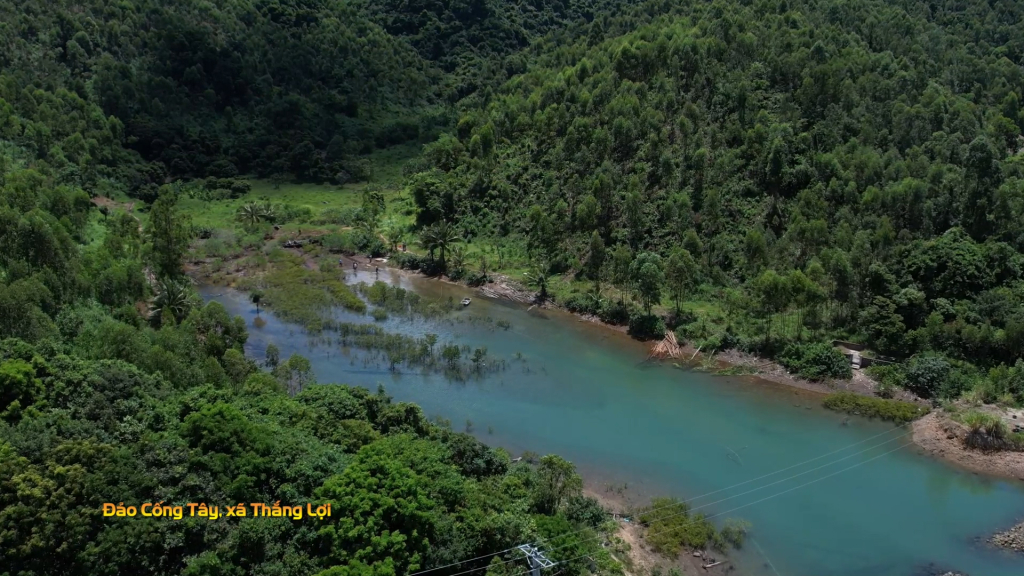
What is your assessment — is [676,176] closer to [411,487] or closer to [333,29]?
[411,487]

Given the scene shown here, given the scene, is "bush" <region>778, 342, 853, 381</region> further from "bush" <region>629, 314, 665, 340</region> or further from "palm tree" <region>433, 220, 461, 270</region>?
"palm tree" <region>433, 220, 461, 270</region>

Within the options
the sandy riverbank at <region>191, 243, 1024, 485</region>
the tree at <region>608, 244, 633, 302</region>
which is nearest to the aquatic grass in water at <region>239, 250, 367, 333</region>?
the sandy riverbank at <region>191, 243, 1024, 485</region>

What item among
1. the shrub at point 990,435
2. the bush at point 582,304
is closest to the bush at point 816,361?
the shrub at point 990,435

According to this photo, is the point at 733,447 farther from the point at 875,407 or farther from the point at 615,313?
the point at 615,313

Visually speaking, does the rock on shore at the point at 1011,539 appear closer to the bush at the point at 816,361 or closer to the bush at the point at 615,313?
the bush at the point at 816,361

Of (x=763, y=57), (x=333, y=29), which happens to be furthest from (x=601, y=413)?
(x=333, y=29)

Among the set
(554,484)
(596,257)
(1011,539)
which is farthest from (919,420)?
(596,257)
